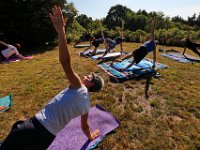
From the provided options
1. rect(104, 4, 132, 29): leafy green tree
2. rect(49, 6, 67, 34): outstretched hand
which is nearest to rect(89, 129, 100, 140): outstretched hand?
rect(49, 6, 67, 34): outstretched hand

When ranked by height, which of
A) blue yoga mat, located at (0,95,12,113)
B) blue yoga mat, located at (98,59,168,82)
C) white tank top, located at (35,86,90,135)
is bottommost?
blue yoga mat, located at (98,59,168,82)

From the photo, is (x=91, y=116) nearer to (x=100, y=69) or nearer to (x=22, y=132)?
(x=22, y=132)

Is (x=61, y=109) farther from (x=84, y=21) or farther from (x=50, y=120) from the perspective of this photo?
(x=84, y=21)

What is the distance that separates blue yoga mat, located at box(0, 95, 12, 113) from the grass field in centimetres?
16

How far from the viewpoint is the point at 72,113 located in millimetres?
2760

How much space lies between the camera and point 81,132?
4.38m

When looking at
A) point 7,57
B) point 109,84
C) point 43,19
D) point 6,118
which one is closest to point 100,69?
point 109,84

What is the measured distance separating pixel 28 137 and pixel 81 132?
1992mm

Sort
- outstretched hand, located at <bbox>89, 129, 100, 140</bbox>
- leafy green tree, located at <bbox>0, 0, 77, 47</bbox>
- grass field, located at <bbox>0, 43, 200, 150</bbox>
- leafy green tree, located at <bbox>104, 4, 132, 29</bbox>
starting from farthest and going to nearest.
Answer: leafy green tree, located at <bbox>104, 4, 132, 29</bbox> → leafy green tree, located at <bbox>0, 0, 77, 47</bbox> → grass field, located at <bbox>0, 43, 200, 150</bbox> → outstretched hand, located at <bbox>89, 129, 100, 140</bbox>

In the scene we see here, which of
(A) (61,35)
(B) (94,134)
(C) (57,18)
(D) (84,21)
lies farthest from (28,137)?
(D) (84,21)

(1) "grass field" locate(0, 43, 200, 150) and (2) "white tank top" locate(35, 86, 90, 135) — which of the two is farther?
(1) "grass field" locate(0, 43, 200, 150)

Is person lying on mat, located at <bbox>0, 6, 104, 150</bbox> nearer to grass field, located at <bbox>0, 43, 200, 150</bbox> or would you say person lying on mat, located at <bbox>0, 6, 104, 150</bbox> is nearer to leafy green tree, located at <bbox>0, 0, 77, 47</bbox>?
grass field, located at <bbox>0, 43, 200, 150</bbox>

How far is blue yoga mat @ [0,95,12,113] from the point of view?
5.50 m

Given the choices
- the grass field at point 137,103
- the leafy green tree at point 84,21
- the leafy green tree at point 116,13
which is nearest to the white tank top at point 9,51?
the grass field at point 137,103
